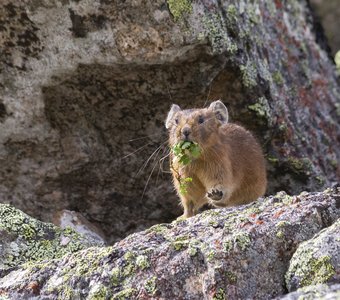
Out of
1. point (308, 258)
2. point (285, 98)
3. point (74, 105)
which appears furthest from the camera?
point (285, 98)

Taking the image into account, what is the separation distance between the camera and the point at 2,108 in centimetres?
938

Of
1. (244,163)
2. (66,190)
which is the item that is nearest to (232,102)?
(244,163)

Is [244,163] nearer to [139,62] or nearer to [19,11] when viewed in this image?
[139,62]

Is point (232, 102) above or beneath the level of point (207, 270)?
above

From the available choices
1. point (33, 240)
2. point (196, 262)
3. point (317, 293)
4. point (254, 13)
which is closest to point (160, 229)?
point (196, 262)

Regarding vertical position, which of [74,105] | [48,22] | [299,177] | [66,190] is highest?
[48,22]

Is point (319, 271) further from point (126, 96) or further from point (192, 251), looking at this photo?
point (126, 96)

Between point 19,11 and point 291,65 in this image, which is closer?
point 19,11

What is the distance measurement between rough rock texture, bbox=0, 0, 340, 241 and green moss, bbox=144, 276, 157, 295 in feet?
11.3

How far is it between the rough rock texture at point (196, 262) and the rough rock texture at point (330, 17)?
24.1 ft

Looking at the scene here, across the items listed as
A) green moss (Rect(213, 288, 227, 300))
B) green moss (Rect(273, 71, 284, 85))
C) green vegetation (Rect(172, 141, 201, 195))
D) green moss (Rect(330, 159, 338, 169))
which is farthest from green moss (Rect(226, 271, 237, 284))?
green moss (Rect(330, 159, 338, 169))

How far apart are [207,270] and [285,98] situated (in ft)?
15.9

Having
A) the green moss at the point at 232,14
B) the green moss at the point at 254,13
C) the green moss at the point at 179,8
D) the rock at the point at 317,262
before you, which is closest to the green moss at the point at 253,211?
the rock at the point at 317,262

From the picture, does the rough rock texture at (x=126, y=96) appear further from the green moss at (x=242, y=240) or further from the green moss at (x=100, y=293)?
the green moss at (x=100, y=293)
